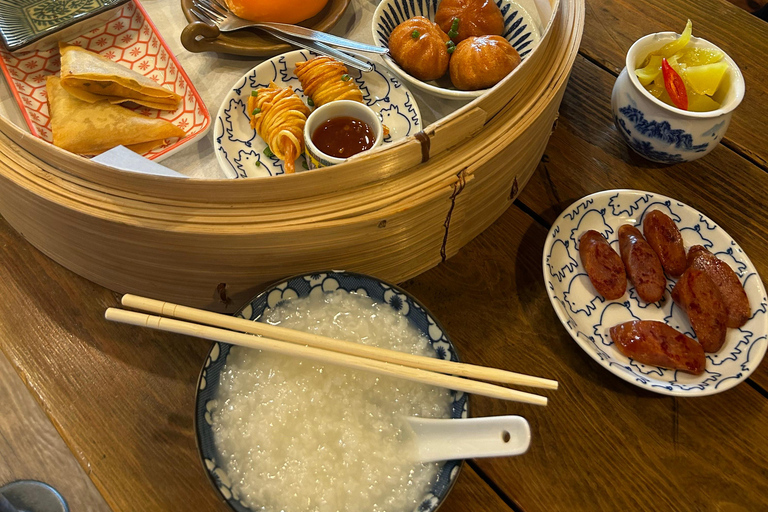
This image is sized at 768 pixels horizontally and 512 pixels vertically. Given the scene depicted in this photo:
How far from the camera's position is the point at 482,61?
122cm

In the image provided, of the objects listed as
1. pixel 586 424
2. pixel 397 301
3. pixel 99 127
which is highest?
pixel 99 127

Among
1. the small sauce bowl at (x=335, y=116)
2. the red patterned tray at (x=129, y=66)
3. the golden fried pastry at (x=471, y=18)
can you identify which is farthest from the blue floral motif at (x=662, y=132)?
the red patterned tray at (x=129, y=66)

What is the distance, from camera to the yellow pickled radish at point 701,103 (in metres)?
1.17

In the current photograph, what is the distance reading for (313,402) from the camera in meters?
0.88

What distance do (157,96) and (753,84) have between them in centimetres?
149

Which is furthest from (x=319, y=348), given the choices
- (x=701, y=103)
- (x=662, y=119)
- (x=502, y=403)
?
(x=701, y=103)

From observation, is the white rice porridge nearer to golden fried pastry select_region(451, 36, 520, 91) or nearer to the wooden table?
the wooden table

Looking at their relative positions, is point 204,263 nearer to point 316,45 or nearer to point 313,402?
point 313,402

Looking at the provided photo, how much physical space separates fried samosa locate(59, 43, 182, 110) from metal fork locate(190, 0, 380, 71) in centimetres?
25

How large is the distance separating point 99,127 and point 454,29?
0.84 meters

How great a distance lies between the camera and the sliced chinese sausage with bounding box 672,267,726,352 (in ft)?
3.28

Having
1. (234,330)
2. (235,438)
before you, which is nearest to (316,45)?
(234,330)

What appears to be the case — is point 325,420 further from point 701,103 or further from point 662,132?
point 701,103

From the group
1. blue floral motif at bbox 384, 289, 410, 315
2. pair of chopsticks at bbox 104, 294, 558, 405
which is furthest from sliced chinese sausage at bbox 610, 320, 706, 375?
blue floral motif at bbox 384, 289, 410, 315
